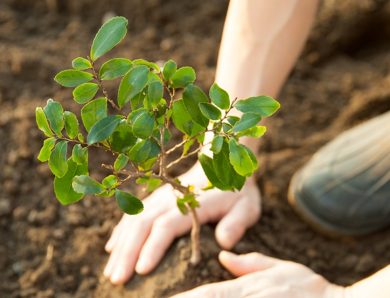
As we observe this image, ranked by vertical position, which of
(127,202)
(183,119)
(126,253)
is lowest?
(126,253)

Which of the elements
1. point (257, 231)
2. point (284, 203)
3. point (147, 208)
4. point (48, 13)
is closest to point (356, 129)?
point (284, 203)

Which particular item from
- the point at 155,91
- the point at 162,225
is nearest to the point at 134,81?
the point at 155,91

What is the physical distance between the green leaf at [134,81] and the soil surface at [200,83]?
665 millimetres

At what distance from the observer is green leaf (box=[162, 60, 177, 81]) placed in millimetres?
1201

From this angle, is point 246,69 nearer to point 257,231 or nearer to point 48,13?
point 257,231

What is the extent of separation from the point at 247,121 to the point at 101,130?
0.83 feet

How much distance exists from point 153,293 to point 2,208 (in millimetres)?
557

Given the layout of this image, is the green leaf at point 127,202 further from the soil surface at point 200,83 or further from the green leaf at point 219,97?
the soil surface at point 200,83

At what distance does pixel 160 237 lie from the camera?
176cm

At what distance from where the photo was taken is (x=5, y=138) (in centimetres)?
213

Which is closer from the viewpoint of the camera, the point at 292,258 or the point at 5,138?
the point at 292,258

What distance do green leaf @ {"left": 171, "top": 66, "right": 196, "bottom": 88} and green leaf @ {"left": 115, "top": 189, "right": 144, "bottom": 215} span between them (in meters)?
0.22

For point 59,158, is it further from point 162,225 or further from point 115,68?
point 162,225

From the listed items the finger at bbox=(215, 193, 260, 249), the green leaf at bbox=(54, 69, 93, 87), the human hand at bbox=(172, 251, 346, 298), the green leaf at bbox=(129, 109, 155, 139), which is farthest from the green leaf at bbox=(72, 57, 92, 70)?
the finger at bbox=(215, 193, 260, 249)
